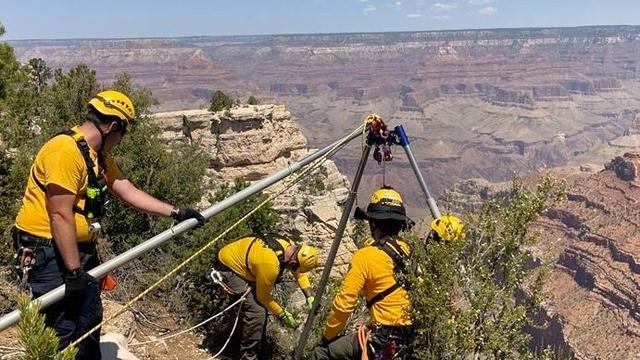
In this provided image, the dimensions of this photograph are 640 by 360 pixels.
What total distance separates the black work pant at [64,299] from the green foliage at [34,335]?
175 centimetres

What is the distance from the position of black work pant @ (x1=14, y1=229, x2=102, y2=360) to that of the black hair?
2598 mm

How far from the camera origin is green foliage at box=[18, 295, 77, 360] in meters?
2.15

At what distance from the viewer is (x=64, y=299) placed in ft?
12.9

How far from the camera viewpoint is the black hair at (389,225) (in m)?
5.36

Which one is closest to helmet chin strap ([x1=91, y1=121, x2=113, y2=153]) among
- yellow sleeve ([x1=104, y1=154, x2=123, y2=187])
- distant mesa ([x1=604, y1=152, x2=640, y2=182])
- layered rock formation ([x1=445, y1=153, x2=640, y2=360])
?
yellow sleeve ([x1=104, y1=154, x2=123, y2=187])

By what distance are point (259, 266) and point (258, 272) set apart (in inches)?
3.8

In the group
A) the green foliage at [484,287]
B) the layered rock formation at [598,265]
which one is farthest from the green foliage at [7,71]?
the layered rock formation at [598,265]

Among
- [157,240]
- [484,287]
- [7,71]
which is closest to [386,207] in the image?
[484,287]

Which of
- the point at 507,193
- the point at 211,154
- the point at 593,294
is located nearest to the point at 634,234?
the point at 593,294

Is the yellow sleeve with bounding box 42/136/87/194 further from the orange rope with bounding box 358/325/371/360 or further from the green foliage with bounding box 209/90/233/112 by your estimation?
the green foliage with bounding box 209/90/233/112

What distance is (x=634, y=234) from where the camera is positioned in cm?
8438

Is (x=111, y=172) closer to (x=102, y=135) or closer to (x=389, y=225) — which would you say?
(x=102, y=135)

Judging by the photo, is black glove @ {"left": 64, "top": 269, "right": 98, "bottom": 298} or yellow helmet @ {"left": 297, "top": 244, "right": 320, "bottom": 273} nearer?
black glove @ {"left": 64, "top": 269, "right": 98, "bottom": 298}

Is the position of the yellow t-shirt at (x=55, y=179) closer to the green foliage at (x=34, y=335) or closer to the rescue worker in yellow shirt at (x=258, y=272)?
the green foliage at (x=34, y=335)
